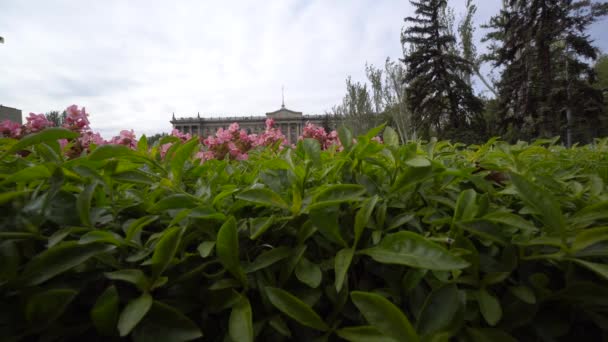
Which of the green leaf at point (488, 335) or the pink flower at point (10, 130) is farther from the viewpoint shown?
the pink flower at point (10, 130)

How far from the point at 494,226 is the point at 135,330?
0.48 meters

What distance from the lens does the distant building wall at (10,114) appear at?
2.98 m

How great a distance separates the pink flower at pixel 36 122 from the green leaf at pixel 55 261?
1.92m

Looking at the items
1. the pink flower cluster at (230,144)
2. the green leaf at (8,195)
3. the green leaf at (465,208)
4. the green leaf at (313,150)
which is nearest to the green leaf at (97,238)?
the green leaf at (8,195)

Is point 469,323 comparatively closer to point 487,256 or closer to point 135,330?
point 487,256

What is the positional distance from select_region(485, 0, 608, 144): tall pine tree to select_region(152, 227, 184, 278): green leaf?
66.8ft

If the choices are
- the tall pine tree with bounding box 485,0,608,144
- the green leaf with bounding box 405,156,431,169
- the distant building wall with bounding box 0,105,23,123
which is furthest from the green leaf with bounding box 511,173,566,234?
the tall pine tree with bounding box 485,0,608,144

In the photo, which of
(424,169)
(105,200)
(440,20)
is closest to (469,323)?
(424,169)

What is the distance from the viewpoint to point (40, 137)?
1.47 ft

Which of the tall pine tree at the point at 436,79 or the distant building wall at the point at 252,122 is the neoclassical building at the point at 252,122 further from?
the tall pine tree at the point at 436,79

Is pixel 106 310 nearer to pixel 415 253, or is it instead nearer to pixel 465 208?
pixel 415 253

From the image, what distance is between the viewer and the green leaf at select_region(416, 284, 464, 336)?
357 mm

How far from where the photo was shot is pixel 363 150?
0.57 m

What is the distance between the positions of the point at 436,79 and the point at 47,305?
2322 centimetres
